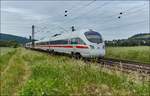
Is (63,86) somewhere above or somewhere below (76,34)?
below

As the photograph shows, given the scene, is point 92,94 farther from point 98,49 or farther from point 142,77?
point 98,49

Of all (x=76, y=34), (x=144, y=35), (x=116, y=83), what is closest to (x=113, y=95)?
(x=116, y=83)

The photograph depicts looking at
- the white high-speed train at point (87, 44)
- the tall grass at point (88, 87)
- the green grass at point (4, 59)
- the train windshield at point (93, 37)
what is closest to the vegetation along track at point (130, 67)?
the tall grass at point (88, 87)

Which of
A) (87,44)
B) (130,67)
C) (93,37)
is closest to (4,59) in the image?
(93,37)

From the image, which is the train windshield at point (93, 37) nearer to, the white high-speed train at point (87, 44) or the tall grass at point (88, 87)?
the white high-speed train at point (87, 44)

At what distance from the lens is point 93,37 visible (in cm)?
2861

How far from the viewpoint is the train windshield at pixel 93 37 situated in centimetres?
2843

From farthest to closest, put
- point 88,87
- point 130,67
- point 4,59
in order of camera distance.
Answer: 1. point 4,59
2. point 130,67
3. point 88,87

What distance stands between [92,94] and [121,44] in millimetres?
62837

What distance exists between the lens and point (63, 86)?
33.7ft

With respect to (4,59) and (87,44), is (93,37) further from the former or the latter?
(4,59)

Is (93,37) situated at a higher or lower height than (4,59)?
higher

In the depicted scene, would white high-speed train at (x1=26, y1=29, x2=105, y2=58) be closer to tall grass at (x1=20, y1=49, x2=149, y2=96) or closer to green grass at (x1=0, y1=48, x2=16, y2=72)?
green grass at (x1=0, y1=48, x2=16, y2=72)

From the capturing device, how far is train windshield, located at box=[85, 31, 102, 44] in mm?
28431
